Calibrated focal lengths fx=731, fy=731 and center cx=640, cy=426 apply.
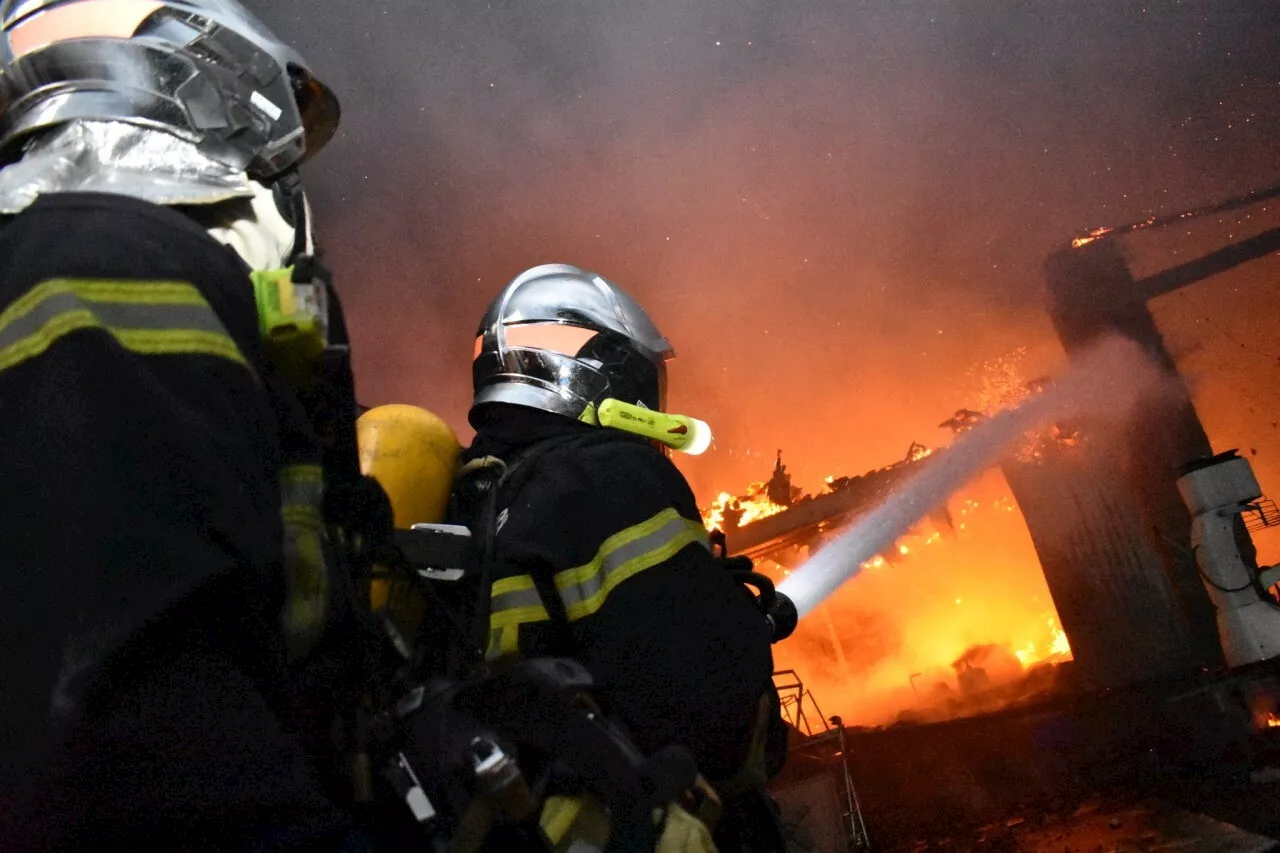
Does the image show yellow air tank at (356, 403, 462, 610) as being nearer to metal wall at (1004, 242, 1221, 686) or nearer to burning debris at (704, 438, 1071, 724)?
metal wall at (1004, 242, 1221, 686)

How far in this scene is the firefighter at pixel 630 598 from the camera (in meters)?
1.94

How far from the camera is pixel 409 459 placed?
87.7 inches

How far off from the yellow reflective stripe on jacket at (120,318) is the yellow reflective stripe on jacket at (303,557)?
0.91 ft

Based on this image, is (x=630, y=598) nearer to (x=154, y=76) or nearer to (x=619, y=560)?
(x=619, y=560)

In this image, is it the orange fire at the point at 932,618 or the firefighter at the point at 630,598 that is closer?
Result: the firefighter at the point at 630,598

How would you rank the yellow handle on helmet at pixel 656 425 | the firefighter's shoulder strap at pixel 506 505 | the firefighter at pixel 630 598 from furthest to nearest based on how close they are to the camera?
the yellow handle on helmet at pixel 656 425 → the firefighter's shoulder strap at pixel 506 505 → the firefighter at pixel 630 598

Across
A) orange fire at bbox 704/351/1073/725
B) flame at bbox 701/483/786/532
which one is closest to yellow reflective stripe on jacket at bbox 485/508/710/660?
flame at bbox 701/483/786/532

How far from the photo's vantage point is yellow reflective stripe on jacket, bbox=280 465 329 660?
1132 millimetres

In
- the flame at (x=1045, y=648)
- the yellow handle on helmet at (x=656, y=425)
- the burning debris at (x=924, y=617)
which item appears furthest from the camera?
the burning debris at (x=924, y=617)

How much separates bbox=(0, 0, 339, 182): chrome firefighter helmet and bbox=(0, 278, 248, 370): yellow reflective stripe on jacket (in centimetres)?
56

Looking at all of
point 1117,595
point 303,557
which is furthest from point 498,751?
point 1117,595

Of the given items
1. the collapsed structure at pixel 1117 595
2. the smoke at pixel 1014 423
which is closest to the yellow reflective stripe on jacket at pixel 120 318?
the collapsed structure at pixel 1117 595

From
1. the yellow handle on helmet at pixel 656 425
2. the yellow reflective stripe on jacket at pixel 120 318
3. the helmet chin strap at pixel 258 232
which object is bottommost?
the yellow reflective stripe on jacket at pixel 120 318

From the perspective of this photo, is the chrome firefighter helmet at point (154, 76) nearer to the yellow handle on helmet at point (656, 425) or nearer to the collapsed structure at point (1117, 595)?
the yellow handle on helmet at point (656, 425)
